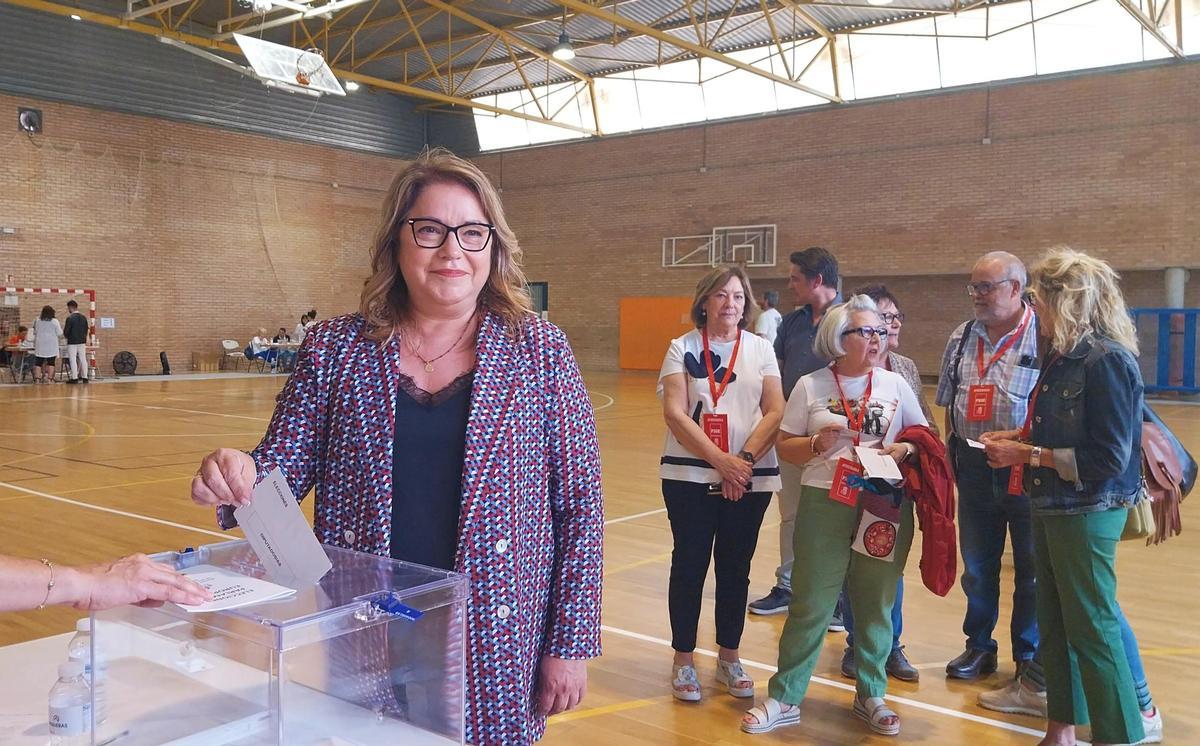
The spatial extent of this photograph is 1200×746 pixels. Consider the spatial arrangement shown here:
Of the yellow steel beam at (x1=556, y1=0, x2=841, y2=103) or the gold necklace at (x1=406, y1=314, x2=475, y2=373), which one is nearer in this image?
the gold necklace at (x1=406, y1=314, x2=475, y2=373)

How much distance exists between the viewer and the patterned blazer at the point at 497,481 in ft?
5.75

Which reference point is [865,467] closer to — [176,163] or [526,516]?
[526,516]

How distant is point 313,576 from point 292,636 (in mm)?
277

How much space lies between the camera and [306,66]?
51.1 ft

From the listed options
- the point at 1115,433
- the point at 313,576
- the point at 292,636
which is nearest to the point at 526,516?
the point at 313,576

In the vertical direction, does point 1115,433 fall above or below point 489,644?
above

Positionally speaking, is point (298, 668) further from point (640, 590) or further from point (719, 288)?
point (640, 590)

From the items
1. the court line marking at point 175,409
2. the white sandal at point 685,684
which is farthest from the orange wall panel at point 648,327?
the white sandal at point 685,684

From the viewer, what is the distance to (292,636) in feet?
4.03

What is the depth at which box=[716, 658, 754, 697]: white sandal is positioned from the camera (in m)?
3.74

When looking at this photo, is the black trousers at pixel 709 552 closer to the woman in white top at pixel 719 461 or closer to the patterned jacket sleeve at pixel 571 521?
the woman in white top at pixel 719 461

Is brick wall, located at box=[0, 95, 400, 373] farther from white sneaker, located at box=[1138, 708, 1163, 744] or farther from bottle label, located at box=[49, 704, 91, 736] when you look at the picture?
white sneaker, located at box=[1138, 708, 1163, 744]

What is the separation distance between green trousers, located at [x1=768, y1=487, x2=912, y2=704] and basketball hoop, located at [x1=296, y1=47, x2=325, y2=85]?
14.3m

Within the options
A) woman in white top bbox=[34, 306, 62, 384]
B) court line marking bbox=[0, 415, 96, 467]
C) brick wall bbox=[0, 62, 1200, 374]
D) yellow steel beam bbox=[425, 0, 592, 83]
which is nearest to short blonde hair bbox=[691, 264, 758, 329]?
court line marking bbox=[0, 415, 96, 467]
